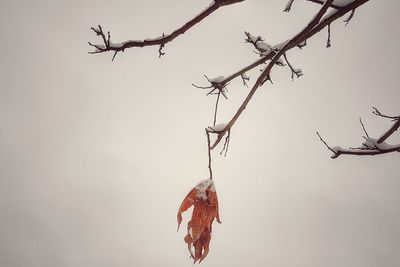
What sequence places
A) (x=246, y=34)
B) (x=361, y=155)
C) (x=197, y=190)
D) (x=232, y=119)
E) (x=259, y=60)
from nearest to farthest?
1. (x=197, y=190)
2. (x=361, y=155)
3. (x=232, y=119)
4. (x=259, y=60)
5. (x=246, y=34)

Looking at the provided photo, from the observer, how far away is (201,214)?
2.02 metres

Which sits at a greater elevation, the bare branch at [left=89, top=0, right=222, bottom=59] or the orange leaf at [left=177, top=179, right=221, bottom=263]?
the bare branch at [left=89, top=0, right=222, bottom=59]

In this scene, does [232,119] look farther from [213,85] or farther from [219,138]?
[213,85]

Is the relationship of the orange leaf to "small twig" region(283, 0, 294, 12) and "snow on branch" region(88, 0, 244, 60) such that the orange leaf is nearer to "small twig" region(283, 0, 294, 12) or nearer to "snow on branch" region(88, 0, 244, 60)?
"snow on branch" region(88, 0, 244, 60)

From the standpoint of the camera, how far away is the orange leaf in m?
1.95

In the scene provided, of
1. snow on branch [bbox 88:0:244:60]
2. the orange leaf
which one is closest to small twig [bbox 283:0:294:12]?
snow on branch [bbox 88:0:244:60]

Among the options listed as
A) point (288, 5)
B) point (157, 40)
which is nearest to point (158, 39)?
point (157, 40)

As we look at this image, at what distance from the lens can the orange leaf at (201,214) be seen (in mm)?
1945

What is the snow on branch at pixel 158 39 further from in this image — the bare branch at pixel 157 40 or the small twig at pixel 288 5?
the small twig at pixel 288 5

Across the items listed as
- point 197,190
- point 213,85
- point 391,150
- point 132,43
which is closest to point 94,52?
point 132,43

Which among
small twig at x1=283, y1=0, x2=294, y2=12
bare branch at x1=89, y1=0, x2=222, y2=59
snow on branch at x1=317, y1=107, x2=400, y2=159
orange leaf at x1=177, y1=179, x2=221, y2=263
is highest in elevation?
small twig at x1=283, y1=0, x2=294, y2=12

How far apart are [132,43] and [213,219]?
1.58m

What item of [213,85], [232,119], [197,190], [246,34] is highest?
[246,34]

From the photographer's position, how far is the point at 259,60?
301 cm
